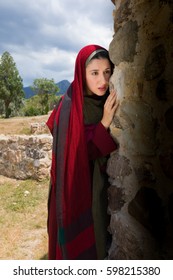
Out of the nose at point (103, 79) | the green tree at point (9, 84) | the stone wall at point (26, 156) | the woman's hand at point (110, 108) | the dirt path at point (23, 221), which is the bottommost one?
the dirt path at point (23, 221)

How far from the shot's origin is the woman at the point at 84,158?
5.27ft

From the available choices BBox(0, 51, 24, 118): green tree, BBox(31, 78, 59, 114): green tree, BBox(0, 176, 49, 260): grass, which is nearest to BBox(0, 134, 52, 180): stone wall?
BBox(0, 176, 49, 260): grass

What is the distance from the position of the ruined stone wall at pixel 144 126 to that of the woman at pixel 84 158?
13cm

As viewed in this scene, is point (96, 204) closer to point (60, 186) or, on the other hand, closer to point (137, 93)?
point (60, 186)

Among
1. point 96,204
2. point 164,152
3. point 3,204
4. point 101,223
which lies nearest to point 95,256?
point 101,223

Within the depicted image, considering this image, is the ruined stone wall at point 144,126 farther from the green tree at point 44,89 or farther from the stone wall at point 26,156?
the green tree at point 44,89

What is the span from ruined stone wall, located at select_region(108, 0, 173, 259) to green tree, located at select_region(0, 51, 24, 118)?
35.6 m

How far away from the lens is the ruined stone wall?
135cm

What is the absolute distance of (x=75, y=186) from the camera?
1.61 m

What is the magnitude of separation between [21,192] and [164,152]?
503 centimetres

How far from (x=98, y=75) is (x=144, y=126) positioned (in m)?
0.48

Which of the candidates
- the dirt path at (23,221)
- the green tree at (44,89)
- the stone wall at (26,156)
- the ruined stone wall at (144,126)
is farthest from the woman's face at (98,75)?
the green tree at (44,89)

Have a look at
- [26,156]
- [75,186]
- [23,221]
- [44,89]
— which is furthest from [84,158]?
A: [44,89]

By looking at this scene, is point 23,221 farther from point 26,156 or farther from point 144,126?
point 144,126
